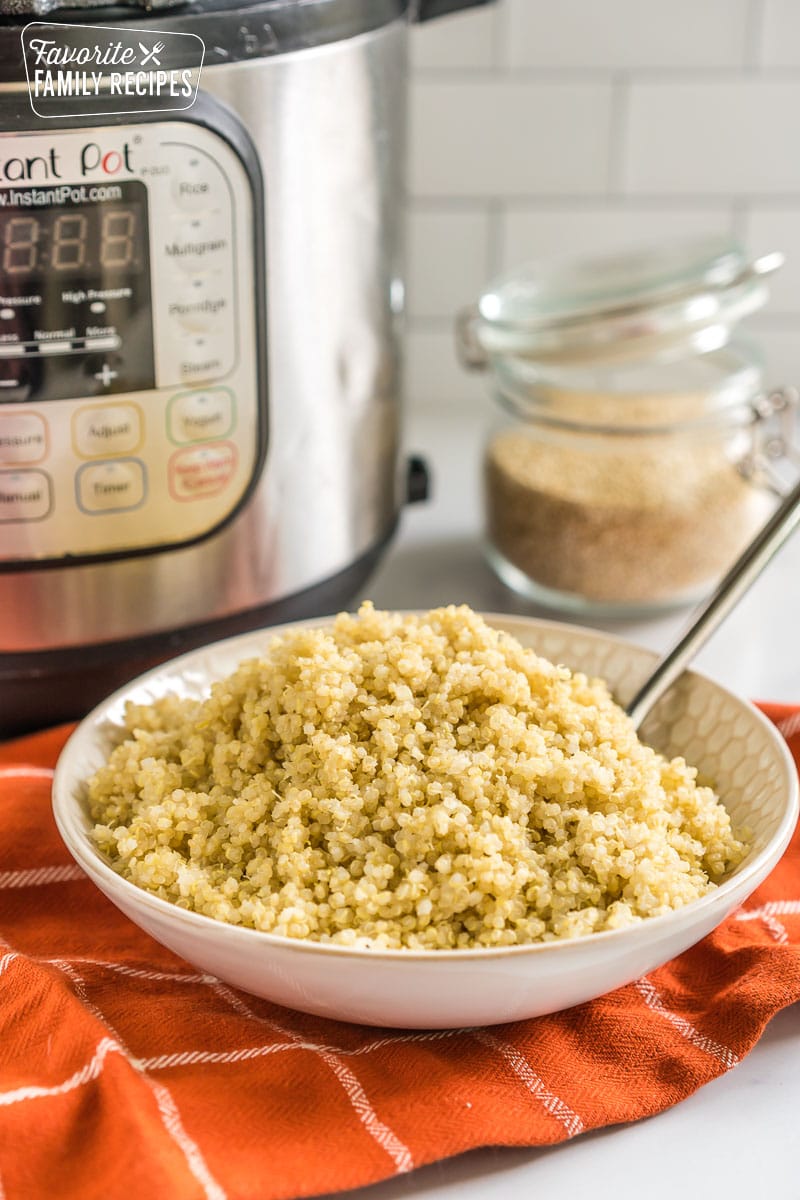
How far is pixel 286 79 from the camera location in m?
0.68

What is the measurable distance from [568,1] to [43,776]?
809mm

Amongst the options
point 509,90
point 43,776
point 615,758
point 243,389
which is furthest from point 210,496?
point 509,90

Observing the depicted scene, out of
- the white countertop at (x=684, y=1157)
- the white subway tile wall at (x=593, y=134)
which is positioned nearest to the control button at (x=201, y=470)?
the white countertop at (x=684, y=1157)

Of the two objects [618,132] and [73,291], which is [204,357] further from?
[618,132]

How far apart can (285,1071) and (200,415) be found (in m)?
0.34

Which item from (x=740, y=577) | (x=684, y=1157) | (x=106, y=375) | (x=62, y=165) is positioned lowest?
(x=684, y=1157)

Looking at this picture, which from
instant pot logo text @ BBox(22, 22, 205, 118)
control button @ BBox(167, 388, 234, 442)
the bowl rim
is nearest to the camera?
the bowl rim

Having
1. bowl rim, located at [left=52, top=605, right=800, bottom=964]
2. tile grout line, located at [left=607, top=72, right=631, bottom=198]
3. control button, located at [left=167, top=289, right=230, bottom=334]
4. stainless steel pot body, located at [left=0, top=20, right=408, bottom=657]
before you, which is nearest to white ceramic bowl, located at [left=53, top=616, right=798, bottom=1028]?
bowl rim, located at [left=52, top=605, right=800, bottom=964]

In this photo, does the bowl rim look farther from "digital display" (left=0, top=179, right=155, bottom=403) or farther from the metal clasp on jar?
the metal clasp on jar

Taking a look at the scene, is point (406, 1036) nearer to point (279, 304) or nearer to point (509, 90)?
point (279, 304)

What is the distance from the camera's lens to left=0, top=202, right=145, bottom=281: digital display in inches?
25.2

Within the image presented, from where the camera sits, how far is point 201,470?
732 mm

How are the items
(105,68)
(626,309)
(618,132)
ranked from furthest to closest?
(618,132) → (626,309) → (105,68)

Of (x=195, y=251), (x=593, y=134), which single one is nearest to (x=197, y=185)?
(x=195, y=251)
